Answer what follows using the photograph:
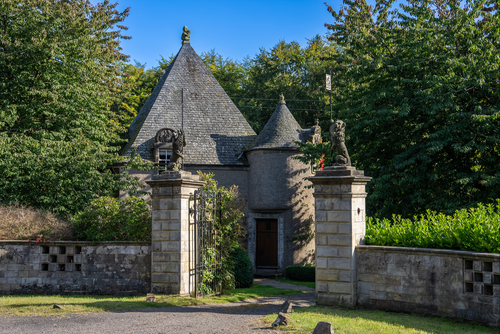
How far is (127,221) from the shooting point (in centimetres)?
1246

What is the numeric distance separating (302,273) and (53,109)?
12380 millimetres

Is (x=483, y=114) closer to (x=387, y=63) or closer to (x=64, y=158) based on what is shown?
(x=387, y=63)

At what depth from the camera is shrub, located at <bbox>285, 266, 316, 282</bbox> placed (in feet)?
62.5

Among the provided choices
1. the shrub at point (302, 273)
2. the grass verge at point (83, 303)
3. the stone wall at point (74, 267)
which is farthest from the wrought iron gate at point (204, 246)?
the shrub at point (302, 273)

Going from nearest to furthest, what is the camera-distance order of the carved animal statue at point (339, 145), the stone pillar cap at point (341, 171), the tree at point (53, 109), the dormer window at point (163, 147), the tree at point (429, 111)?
1. the stone pillar cap at point (341, 171)
2. the carved animal statue at point (339, 145)
3. the tree at point (429, 111)
4. the tree at point (53, 109)
5. the dormer window at point (163, 147)

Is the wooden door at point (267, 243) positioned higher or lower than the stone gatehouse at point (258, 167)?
lower

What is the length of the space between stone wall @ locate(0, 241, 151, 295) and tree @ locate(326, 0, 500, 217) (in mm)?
8431

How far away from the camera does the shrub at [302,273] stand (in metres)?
19.0

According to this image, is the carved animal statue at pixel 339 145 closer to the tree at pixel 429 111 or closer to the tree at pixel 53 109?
the tree at pixel 429 111

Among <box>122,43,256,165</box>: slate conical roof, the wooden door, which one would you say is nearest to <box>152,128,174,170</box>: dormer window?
<box>122,43,256,165</box>: slate conical roof

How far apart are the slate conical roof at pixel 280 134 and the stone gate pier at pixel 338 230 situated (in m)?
10.3

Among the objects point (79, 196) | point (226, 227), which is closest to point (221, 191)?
point (226, 227)

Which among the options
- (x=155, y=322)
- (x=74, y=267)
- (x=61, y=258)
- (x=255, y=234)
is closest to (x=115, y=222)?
(x=74, y=267)

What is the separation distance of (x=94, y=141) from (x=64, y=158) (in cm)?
290
